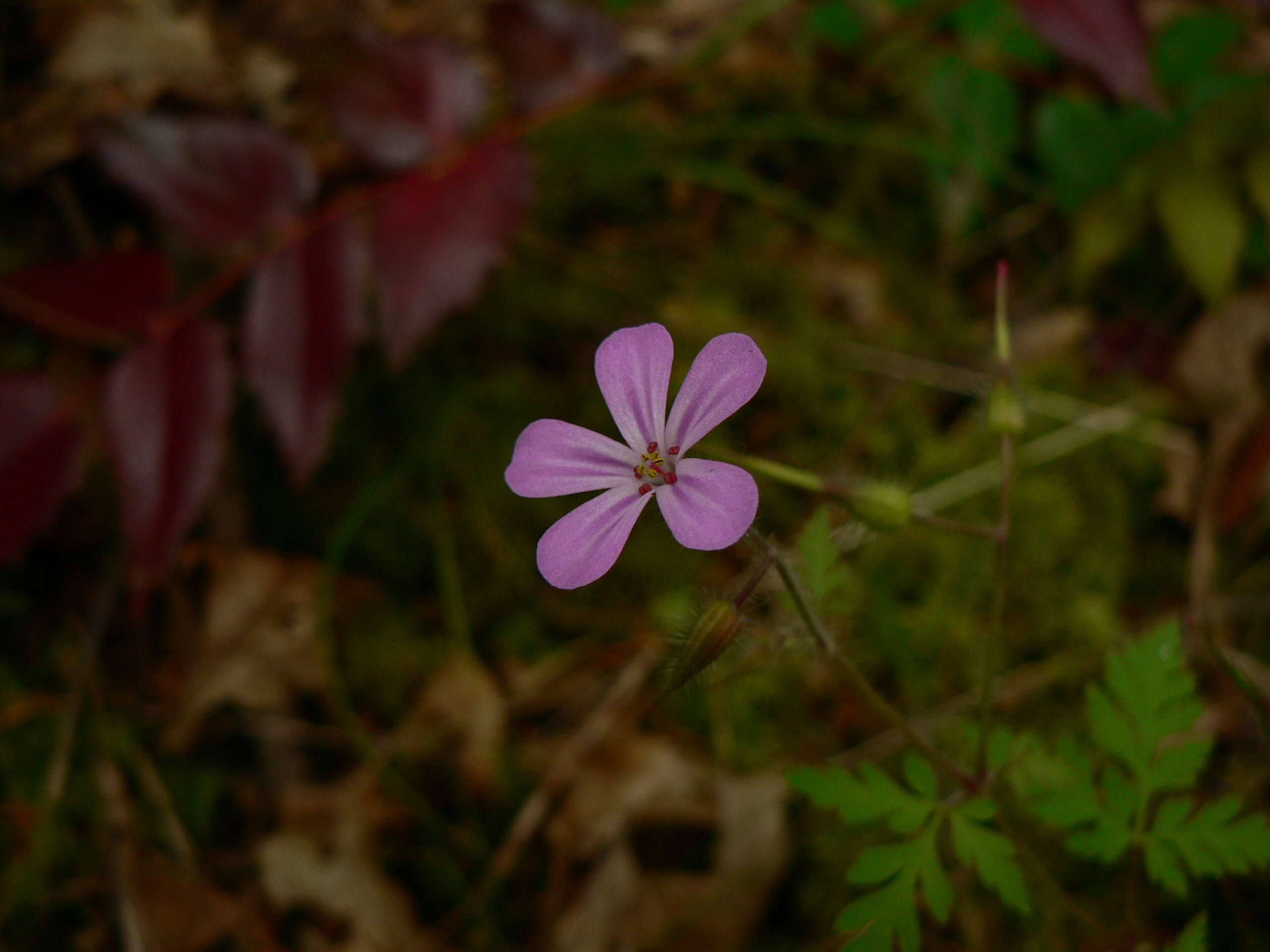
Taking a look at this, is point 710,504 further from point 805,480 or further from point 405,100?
point 405,100

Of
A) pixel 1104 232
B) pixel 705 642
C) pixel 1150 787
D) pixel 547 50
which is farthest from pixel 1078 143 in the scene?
pixel 705 642

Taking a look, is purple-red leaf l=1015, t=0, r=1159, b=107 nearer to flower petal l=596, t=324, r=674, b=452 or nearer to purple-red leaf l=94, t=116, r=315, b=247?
flower petal l=596, t=324, r=674, b=452

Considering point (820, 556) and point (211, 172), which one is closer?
point (820, 556)

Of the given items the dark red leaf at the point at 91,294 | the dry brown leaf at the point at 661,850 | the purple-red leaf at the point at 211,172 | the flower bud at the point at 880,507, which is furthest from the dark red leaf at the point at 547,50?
the dry brown leaf at the point at 661,850

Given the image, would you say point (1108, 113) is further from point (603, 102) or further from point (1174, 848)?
point (1174, 848)

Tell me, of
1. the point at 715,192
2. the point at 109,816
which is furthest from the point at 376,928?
the point at 715,192

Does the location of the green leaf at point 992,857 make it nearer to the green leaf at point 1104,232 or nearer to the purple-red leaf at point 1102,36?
the purple-red leaf at point 1102,36

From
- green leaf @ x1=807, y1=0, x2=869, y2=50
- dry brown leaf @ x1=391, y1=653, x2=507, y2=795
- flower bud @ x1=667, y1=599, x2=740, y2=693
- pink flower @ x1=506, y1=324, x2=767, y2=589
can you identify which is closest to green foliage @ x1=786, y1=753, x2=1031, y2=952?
flower bud @ x1=667, y1=599, x2=740, y2=693
